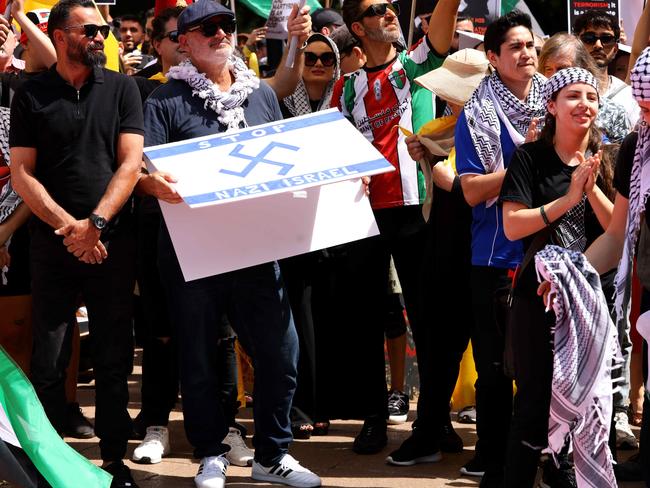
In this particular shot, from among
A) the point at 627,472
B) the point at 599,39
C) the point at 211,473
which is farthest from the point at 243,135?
the point at 599,39

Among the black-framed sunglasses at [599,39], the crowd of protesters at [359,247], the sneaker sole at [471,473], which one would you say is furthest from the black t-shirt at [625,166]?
the black-framed sunglasses at [599,39]

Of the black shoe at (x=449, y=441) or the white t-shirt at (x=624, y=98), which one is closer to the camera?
the white t-shirt at (x=624, y=98)

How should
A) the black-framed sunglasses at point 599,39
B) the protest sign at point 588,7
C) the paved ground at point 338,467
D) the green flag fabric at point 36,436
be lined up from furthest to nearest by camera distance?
1. the protest sign at point 588,7
2. the black-framed sunglasses at point 599,39
3. the paved ground at point 338,467
4. the green flag fabric at point 36,436

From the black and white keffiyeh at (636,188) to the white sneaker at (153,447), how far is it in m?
2.68

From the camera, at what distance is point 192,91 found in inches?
225

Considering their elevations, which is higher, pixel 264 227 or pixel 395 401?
pixel 264 227

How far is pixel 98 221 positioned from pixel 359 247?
5.40ft

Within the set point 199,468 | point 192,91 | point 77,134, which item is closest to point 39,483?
point 199,468

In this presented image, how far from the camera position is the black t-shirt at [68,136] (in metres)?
5.46

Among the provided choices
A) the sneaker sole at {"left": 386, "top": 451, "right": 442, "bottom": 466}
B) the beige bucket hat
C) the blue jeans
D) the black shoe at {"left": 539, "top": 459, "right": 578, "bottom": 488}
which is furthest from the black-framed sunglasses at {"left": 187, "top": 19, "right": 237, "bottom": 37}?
the black shoe at {"left": 539, "top": 459, "right": 578, "bottom": 488}

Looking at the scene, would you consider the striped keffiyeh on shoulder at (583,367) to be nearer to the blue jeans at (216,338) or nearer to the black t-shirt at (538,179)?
the black t-shirt at (538,179)

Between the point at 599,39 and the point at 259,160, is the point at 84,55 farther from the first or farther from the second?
the point at 599,39

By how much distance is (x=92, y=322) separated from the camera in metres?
5.64

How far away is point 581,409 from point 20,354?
3.32 meters
